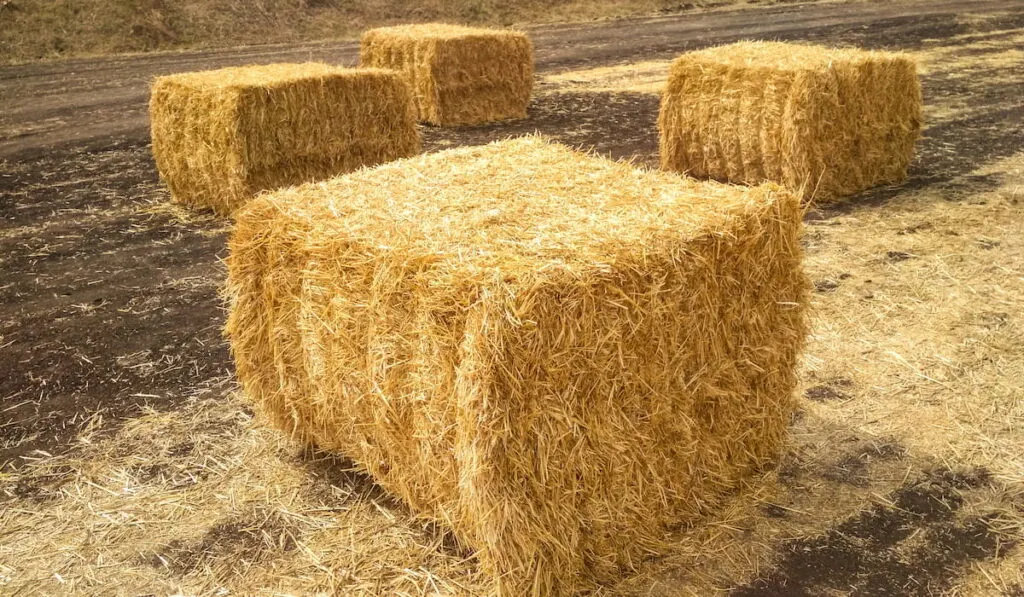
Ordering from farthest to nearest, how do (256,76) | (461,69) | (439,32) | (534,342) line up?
1. (439,32)
2. (461,69)
3. (256,76)
4. (534,342)

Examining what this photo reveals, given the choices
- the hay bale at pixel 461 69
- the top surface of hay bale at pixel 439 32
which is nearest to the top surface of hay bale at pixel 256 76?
the hay bale at pixel 461 69

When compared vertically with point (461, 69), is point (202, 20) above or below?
above

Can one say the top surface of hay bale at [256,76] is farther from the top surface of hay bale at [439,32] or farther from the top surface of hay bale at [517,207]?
the top surface of hay bale at [517,207]

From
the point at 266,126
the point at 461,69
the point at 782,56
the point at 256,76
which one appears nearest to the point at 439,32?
the point at 461,69

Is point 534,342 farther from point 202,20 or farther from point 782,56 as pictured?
point 202,20

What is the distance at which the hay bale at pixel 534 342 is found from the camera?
9.75ft

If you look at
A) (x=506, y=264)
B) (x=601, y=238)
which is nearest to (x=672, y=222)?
(x=601, y=238)

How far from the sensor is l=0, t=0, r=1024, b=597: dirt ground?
3359 mm

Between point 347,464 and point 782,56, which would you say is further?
point 782,56

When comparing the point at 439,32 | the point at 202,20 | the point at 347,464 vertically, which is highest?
the point at 202,20

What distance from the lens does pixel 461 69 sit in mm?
11180

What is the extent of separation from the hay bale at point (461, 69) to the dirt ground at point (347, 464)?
328 centimetres

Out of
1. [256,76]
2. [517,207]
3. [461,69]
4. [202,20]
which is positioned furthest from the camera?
[202,20]

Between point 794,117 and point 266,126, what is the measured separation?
453 centimetres
